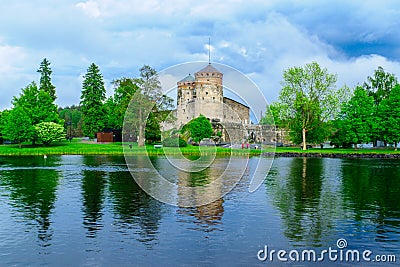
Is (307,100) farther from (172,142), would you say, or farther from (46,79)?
(46,79)

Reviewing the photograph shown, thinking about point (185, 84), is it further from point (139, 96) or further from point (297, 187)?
point (297, 187)

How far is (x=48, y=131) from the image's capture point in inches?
2901

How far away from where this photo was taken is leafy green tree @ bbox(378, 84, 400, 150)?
222ft

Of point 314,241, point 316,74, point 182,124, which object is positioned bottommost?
point 314,241

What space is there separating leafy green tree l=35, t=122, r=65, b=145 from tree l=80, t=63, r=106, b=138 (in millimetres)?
11002

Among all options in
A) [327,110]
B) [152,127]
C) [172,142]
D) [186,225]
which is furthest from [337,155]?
[186,225]

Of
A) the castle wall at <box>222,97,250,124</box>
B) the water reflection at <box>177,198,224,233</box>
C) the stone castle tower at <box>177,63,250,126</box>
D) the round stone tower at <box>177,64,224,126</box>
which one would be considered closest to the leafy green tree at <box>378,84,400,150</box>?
the castle wall at <box>222,97,250,124</box>

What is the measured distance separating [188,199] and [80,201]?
5.70 m

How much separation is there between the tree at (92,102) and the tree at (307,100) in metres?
38.5

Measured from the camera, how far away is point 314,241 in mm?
13922

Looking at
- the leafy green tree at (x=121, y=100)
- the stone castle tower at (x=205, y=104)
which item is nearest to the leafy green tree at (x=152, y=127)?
the leafy green tree at (x=121, y=100)

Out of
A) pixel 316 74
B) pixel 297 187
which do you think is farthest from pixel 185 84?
pixel 297 187

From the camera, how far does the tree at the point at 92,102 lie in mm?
85938

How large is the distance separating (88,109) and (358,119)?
178ft
